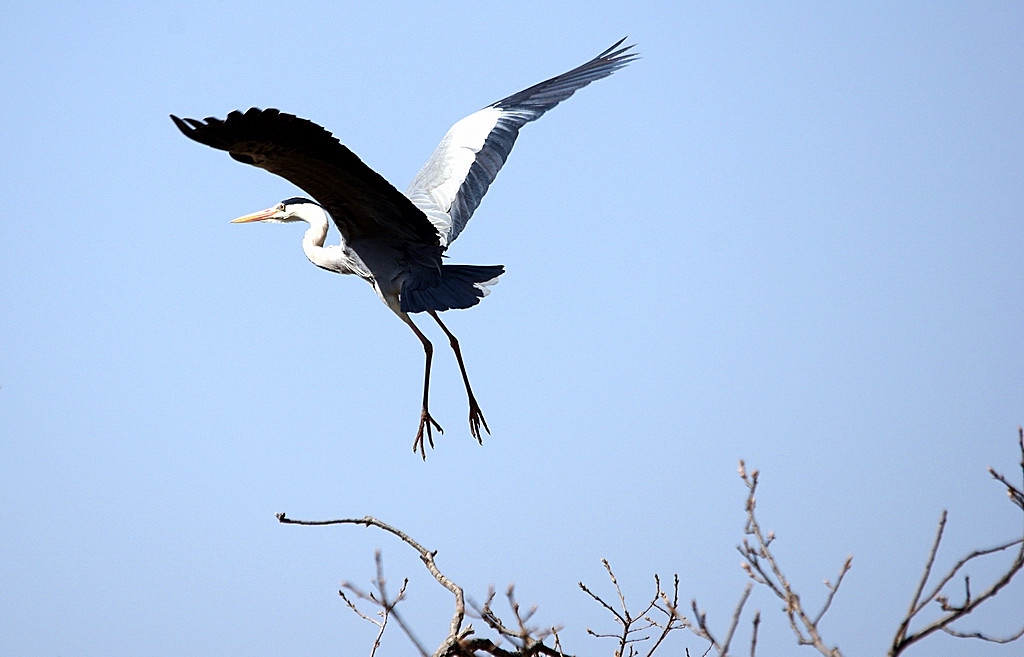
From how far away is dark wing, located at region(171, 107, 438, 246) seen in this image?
422 cm

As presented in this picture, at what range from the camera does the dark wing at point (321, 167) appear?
422 centimetres

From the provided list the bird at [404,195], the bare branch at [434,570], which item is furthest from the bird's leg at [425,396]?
the bare branch at [434,570]

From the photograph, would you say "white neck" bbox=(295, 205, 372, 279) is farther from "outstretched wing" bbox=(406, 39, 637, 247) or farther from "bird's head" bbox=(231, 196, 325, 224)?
"outstretched wing" bbox=(406, 39, 637, 247)

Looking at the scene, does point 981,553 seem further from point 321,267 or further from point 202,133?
point 321,267

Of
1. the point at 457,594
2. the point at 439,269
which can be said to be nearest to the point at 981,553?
the point at 457,594

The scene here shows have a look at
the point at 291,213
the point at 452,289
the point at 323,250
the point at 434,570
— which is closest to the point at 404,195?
the point at 452,289

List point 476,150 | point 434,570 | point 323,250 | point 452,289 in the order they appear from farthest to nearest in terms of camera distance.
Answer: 1. point 476,150
2. point 323,250
3. point 452,289
4. point 434,570

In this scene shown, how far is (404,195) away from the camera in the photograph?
17.7 ft

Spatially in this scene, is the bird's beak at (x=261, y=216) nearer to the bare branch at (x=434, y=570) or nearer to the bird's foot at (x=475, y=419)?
the bird's foot at (x=475, y=419)

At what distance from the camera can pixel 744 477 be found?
2186 mm

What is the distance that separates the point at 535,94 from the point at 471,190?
3.87 feet

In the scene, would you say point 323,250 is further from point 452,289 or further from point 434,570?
point 434,570

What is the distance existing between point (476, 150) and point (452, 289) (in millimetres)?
1400

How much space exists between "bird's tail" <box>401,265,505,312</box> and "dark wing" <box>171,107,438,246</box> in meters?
0.21
